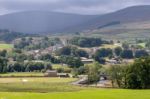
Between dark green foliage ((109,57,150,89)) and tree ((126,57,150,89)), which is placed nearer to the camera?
tree ((126,57,150,89))

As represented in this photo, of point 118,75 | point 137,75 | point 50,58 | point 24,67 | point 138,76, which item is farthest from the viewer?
point 50,58

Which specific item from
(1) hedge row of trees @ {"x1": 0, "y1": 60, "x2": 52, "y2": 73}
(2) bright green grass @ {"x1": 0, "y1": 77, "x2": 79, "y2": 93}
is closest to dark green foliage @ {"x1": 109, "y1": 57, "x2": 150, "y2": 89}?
(2) bright green grass @ {"x1": 0, "y1": 77, "x2": 79, "y2": 93}

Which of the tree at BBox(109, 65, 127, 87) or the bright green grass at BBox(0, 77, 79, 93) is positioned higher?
the tree at BBox(109, 65, 127, 87)

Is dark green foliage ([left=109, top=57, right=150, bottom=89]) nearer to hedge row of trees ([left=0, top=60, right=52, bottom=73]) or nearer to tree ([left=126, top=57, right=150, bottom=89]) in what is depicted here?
tree ([left=126, top=57, right=150, bottom=89])

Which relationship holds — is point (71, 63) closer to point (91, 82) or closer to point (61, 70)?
point (61, 70)

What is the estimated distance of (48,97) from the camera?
65500 millimetres

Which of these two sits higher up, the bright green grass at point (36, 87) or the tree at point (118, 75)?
the tree at point (118, 75)

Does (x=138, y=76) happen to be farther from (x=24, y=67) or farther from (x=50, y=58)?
(x=50, y=58)

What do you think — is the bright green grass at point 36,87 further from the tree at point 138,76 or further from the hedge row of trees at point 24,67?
the hedge row of trees at point 24,67

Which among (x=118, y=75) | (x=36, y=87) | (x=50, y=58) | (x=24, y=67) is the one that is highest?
(x=50, y=58)

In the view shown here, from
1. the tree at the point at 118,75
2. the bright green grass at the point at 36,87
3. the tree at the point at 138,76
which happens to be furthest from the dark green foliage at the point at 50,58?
the tree at the point at 138,76

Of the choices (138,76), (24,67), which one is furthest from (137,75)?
(24,67)

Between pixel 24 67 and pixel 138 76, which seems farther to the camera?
pixel 24 67

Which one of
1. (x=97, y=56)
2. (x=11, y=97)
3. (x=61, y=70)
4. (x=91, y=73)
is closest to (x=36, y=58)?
(x=97, y=56)
